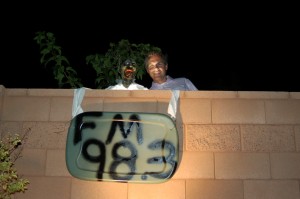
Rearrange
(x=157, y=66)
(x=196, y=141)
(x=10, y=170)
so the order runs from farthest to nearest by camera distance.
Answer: (x=157, y=66), (x=196, y=141), (x=10, y=170)

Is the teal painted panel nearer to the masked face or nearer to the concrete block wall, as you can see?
the concrete block wall

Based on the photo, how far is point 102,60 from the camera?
16.1 ft

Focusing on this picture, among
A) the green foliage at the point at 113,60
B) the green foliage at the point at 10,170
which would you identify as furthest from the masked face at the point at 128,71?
the green foliage at the point at 10,170

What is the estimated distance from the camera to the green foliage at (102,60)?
4770 millimetres

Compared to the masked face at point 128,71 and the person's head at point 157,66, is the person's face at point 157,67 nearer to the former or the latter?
the person's head at point 157,66

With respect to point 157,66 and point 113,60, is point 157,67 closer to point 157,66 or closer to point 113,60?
point 157,66

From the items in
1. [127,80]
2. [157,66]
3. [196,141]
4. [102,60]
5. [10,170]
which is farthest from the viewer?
[102,60]

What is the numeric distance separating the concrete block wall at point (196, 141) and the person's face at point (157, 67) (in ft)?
2.22

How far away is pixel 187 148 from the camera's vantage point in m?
3.20

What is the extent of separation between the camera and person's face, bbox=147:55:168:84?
3.95m

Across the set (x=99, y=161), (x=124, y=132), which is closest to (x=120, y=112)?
(x=124, y=132)

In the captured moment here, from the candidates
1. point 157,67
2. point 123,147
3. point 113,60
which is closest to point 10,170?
point 123,147

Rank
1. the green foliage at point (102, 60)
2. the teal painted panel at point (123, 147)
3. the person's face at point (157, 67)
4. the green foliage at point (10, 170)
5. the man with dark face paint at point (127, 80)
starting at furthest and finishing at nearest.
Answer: the green foliage at point (102, 60) < the person's face at point (157, 67) < the man with dark face paint at point (127, 80) < the teal painted panel at point (123, 147) < the green foliage at point (10, 170)

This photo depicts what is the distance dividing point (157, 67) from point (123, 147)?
4.02 ft
